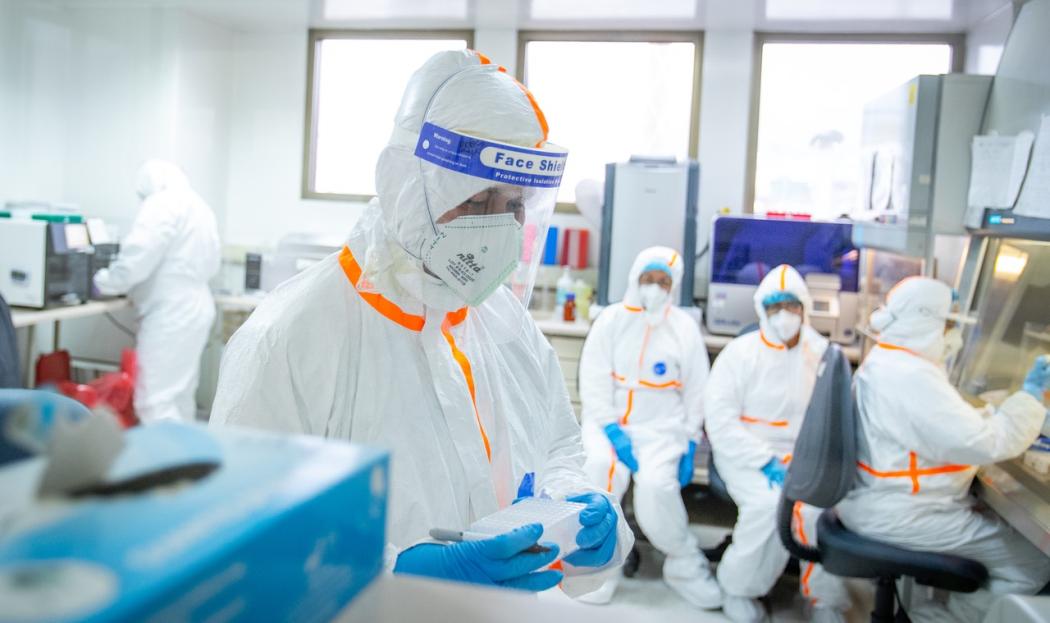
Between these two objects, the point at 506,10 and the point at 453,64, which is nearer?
the point at 453,64

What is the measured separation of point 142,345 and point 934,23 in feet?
14.6

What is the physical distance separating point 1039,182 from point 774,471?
1.31 m

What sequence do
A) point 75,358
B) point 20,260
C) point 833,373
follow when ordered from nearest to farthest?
point 833,373 → point 20,260 → point 75,358

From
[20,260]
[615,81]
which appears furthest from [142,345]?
[615,81]

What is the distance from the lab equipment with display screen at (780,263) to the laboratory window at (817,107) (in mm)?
624

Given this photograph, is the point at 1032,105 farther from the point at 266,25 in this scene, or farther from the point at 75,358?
the point at 75,358

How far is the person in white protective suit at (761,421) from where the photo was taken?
2807 millimetres

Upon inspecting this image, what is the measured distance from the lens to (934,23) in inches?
158

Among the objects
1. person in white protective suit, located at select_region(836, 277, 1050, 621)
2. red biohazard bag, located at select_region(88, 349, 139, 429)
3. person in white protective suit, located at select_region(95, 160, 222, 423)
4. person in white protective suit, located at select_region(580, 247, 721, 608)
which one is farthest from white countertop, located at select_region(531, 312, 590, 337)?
red biohazard bag, located at select_region(88, 349, 139, 429)

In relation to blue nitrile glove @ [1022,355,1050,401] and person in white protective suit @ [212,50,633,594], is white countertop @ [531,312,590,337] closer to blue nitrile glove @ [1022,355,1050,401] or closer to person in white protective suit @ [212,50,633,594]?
blue nitrile glove @ [1022,355,1050,401]

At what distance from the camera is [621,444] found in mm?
3148

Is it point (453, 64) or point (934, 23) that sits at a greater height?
point (934, 23)

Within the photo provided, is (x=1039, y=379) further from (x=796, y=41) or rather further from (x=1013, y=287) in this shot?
(x=796, y=41)

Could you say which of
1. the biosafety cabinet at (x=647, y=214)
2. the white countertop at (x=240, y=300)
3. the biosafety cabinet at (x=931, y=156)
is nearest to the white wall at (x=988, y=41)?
the biosafety cabinet at (x=931, y=156)
